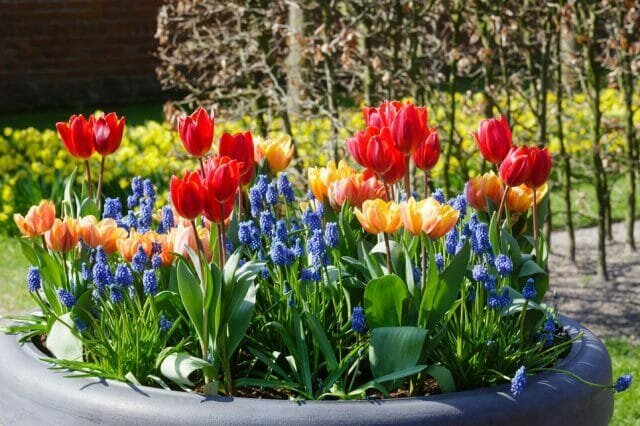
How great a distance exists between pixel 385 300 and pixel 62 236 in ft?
2.36

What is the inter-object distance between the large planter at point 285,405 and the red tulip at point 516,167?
1.27ft

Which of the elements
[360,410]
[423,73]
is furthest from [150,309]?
[423,73]

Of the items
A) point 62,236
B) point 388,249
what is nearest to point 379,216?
point 388,249

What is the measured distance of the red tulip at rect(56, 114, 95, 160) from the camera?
236cm

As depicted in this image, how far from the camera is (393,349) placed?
6.42 ft

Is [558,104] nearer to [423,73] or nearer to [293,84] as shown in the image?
[423,73]

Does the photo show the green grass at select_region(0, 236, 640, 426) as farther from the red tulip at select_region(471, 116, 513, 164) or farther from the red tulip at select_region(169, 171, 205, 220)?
the red tulip at select_region(169, 171, 205, 220)

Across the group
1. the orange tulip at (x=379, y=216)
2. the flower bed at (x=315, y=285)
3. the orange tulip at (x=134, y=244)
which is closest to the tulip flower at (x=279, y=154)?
Result: the flower bed at (x=315, y=285)

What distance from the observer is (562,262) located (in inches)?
220

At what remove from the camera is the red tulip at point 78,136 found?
236cm

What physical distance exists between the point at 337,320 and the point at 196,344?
1.00ft

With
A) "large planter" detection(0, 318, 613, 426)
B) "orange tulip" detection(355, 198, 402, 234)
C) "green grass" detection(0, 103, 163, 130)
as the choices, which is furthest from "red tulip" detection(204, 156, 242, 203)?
"green grass" detection(0, 103, 163, 130)

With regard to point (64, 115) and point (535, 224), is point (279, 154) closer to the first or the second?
point (535, 224)

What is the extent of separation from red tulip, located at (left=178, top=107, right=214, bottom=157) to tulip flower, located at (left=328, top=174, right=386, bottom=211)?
1.27 feet
